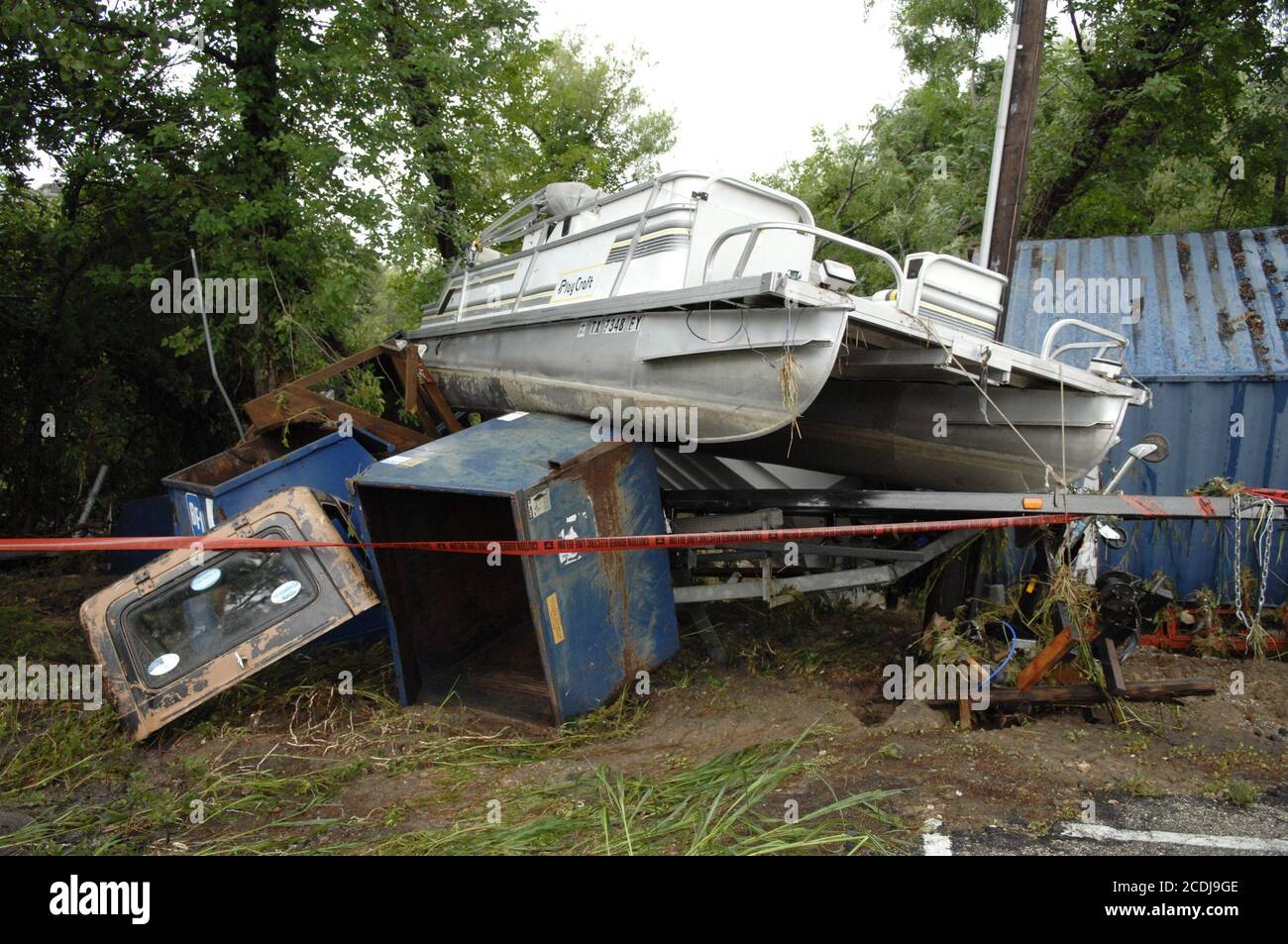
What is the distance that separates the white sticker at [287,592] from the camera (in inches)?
211

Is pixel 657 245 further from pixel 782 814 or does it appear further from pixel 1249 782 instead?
pixel 1249 782

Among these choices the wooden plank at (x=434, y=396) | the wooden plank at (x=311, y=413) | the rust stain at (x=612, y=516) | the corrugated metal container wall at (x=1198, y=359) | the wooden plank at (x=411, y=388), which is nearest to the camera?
the rust stain at (x=612, y=516)

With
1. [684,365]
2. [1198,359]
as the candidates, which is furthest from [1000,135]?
[684,365]

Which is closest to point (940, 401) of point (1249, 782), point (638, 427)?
point (638, 427)

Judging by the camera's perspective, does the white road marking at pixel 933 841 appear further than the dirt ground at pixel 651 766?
No

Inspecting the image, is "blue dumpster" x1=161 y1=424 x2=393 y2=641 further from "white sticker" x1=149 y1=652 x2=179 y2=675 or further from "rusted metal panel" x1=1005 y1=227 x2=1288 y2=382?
"rusted metal panel" x1=1005 y1=227 x2=1288 y2=382

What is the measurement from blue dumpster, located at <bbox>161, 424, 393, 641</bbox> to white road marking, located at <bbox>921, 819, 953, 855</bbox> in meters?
3.82

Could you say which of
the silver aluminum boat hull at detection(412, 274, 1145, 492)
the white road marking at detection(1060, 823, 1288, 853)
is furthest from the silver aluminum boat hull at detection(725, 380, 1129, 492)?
the white road marking at detection(1060, 823, 1288, 853)

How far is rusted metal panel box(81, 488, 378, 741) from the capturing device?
201 inches

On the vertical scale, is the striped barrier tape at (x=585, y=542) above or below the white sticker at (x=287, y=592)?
above

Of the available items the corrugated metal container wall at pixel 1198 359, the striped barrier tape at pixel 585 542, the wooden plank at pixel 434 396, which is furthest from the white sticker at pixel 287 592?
the corrugated metal container wall at pixel 1198 359

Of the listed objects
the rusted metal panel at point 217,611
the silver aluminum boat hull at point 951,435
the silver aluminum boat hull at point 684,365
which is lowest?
the rusted metal panel at point 217,611

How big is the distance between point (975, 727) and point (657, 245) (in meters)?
3.41

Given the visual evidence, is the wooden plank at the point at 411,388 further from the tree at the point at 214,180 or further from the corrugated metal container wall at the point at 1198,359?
the corrugated metal container wall at the point at 1198,359
